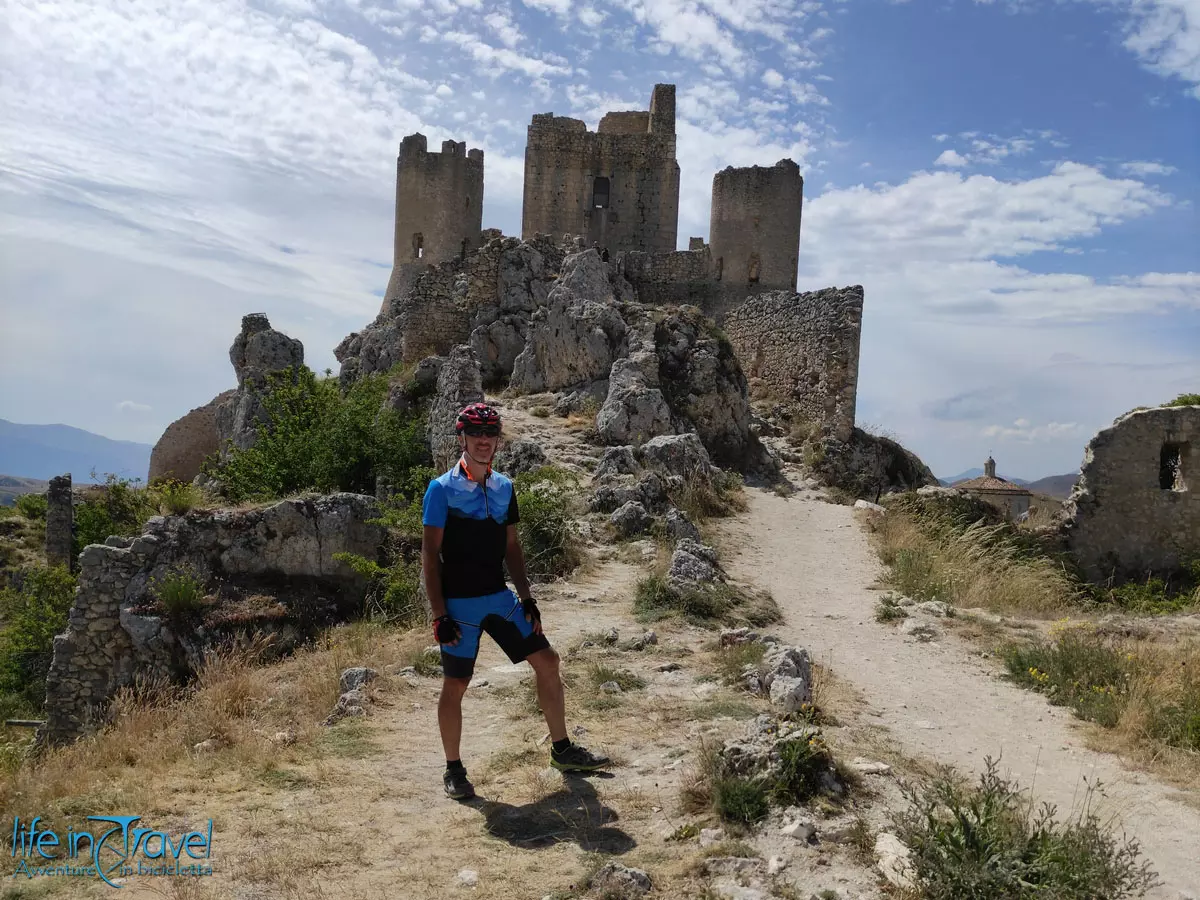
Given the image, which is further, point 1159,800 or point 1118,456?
point 1118,456

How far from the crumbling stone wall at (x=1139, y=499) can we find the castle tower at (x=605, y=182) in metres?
18.6

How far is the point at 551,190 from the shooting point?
2806 cm

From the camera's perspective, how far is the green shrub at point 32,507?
84.1 ft

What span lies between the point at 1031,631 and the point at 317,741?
6.04m

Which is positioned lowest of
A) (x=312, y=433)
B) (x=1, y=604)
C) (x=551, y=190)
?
(x=1, y=604)

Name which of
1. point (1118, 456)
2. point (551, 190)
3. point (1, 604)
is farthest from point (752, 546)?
point (551, 190)

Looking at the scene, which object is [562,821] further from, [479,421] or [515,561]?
[479,421]

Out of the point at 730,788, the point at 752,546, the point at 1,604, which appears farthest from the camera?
the point at 1,604

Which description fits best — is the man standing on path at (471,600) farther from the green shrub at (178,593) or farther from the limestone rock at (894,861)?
the green shrub at (178,593)

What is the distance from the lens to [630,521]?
410 inches

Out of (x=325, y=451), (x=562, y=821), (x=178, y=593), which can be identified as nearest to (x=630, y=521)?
(x=178, y=593)

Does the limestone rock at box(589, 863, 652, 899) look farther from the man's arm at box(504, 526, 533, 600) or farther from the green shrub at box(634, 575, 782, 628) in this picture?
the green shrub at box(634, 575, 782, 628)

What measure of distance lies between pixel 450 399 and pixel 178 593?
6.51 metres

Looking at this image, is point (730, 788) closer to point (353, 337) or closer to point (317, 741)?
point (317, 741)
